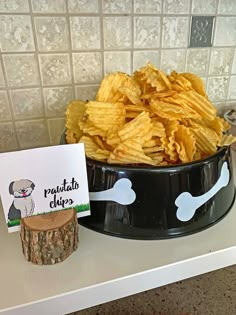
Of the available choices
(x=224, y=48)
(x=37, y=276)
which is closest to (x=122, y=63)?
(x=224, y=48)

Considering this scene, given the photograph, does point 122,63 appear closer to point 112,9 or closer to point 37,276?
point 112,9

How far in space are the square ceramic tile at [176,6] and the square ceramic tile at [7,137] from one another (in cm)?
44

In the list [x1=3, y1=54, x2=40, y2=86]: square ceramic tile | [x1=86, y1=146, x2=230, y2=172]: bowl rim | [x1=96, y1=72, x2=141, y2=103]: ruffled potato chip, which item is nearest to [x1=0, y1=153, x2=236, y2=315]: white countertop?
[x1=86, y1=146, x2=230, y2=172]: bowl rim

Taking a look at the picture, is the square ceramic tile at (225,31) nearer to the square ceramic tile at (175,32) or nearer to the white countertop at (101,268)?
the square ceramic tile at (175,32)

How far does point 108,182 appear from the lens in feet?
1.42

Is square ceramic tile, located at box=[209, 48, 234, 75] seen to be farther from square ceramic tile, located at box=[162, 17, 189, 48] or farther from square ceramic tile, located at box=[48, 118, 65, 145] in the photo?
square ceramic tile, located at box=[48, 118, 65, 145]

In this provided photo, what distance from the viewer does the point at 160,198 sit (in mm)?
426

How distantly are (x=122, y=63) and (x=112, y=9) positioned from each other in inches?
4.5

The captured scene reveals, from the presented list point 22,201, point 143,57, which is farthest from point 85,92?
point 22,201

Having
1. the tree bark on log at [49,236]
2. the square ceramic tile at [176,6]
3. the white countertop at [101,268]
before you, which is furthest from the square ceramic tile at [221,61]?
the tree bark on log at [49,236]

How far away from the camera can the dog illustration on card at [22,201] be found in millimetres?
398

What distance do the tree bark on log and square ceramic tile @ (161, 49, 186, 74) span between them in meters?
0.47

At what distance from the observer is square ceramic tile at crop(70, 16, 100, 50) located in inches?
24.9

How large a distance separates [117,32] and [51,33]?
0.14 meters
